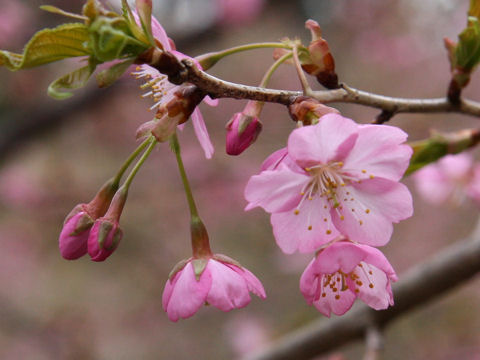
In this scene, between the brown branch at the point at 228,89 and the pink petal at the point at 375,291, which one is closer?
the brown branch at the point at 228,89

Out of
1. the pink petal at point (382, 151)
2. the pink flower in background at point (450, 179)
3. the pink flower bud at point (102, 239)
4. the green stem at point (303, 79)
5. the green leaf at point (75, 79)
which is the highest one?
the green leaf at point (75, 79)

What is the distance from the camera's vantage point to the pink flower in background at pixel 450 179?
5.54 ft

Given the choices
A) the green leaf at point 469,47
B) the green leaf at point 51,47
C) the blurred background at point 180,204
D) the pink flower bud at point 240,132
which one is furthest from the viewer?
the blurred background at point 180,204

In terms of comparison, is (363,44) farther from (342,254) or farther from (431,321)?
(342,254)

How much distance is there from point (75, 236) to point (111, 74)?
0.81 ft

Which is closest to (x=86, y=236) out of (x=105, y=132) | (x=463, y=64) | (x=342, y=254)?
(x=342, y=254)

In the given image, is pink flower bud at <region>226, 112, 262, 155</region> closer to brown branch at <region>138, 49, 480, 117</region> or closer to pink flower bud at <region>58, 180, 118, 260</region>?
brown branch at <region>138, 49, 480, 117</region>

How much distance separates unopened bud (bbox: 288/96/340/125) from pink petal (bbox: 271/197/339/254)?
0.13 m

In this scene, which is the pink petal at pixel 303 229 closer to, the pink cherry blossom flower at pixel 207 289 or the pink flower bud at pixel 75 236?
the pink cherry blossom flower at pixel 207 289

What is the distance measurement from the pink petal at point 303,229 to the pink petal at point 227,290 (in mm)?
80

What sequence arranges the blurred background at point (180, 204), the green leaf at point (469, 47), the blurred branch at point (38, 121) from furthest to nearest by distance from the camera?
the blurred background at point (180, 204), the blurred branch at point (38, 121), the green leaf at point (469, 47)

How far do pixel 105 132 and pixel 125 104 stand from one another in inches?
20.4

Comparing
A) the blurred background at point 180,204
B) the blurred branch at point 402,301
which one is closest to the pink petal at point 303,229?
the blurred branch at point 402,301

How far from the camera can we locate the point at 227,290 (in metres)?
0.75
